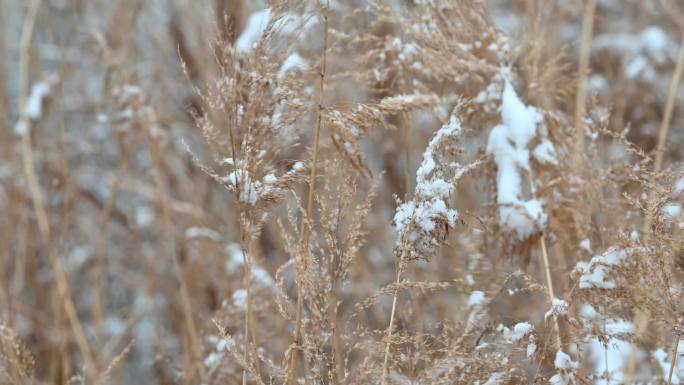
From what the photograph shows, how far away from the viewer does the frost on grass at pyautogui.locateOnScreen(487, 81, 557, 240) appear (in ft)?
4.76

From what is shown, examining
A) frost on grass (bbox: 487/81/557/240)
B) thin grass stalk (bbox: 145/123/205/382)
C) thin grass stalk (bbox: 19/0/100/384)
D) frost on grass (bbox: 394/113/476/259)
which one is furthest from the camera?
thin grass stalk (bbox: 19/0/100/384)

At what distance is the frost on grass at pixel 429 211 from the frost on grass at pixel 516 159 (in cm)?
30

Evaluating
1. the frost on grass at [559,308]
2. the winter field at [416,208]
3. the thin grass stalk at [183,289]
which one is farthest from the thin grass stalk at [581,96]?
the thin grass stalk at [183,289]

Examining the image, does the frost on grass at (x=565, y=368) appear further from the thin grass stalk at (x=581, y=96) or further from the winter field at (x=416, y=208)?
the thin grass stalk at (x=581, y=96)

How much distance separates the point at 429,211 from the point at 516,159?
40 centimetres

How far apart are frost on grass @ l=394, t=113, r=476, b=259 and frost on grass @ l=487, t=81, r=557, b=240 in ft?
1.00

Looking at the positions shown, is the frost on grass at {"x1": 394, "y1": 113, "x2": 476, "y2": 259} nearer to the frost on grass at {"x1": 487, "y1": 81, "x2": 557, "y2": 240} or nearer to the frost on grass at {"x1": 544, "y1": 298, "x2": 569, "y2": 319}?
the frost on grass at {"x1": 544, "y1": 298, "x2": 569, "y2": 319}

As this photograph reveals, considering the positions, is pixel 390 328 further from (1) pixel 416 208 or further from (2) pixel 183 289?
(2) pixel 183 289

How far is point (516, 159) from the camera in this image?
1.48 metres

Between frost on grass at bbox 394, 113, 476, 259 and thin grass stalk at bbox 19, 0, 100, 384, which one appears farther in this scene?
thin grass stalk at bbox 19, 0, 100, 384

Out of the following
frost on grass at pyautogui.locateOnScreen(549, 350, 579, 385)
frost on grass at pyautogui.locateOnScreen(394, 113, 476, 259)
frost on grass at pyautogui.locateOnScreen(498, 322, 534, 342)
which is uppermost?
frost on grass at pyautogui.locateOnScreen(394, 113, 476, 259)

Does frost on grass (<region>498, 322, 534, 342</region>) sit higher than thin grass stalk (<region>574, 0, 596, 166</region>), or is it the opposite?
thin grass stalk (<region>574, 0, 596, 166</region>)

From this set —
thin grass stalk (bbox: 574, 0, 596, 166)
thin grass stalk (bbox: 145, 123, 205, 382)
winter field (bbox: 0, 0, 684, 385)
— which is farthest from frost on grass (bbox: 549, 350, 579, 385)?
thin grass stalk (bbox: 145, 123, 205, 382)

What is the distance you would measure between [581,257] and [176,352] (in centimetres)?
183
